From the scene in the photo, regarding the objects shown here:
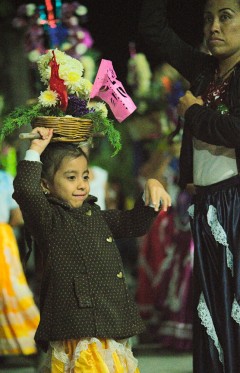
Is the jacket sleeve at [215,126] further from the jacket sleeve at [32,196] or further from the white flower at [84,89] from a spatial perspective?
the jacket sleeve at [32,196]

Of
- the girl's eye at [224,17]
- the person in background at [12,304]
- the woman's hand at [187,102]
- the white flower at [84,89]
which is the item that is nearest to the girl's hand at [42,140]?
the white flower at [84,89]

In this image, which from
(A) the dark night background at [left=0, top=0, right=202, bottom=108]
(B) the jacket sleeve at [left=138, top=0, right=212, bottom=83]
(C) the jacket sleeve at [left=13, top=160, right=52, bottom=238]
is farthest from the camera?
(A) the dark night background at [left=0, top=0, right=202, bottom=108]

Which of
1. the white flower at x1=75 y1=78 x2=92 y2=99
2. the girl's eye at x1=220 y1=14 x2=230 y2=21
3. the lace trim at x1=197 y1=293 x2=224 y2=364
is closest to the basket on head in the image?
the white flower at x1=75 y1=78 x2=92 y2=99

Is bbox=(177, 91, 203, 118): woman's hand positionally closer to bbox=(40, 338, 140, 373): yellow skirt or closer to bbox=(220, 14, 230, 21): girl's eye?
bbox=(220, 14, 230, 21): girl's eye

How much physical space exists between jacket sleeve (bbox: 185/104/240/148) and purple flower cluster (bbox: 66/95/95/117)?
0.43 m

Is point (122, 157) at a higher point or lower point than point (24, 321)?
higher

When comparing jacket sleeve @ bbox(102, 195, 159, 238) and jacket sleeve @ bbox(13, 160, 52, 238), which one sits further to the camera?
jacket sleeve @ bbox(102, 195, 159, 238)

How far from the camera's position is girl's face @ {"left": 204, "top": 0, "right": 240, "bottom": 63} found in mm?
3699

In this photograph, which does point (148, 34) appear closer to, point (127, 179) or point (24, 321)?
point (24, 321)

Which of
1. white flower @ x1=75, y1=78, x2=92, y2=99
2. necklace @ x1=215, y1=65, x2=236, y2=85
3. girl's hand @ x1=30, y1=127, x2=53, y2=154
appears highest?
necklace @ x1=215, y1=65, x2=236, y2=85

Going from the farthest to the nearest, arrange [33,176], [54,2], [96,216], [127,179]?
1. [127,179]
2. [54,2]
3. [96,216]
4. [33,176]

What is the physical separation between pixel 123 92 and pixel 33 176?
60cm

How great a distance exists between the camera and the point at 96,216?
3.64 metres

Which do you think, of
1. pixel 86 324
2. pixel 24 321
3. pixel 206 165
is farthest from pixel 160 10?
pixel 24 321
